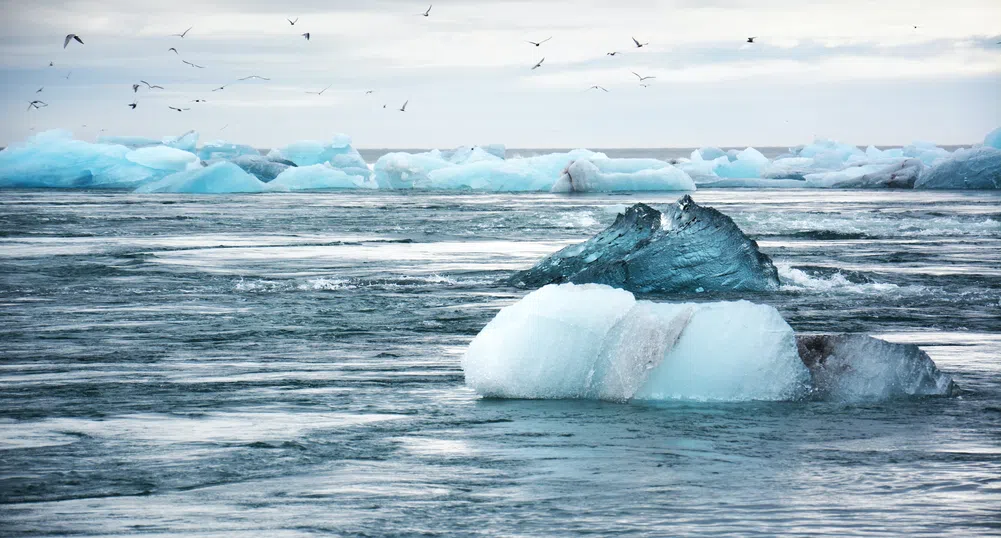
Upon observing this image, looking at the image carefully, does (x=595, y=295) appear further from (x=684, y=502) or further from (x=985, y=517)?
(x=985, y=517)

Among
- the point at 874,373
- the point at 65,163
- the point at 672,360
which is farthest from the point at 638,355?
the point at 65,163

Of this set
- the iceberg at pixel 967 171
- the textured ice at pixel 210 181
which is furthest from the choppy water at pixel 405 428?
the iceberg at pixel 967 171

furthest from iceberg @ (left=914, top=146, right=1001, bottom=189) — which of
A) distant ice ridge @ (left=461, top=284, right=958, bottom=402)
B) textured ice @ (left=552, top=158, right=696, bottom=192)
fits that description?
distant ice ridge @ (left=461, top=284, right=958, bottom=402)

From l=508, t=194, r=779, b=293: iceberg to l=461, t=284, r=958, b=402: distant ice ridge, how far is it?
19.2 feet

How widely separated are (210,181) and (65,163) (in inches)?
312

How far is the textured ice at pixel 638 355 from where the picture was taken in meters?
8.22

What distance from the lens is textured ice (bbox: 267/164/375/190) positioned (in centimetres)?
5453

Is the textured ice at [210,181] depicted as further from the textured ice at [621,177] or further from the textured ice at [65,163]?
the textured ice at [621,177]

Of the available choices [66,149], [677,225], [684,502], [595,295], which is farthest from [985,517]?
[66,149]

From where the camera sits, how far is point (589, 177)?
5038cm

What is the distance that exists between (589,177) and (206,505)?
4499cm

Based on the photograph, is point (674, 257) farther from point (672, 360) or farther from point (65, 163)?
point (65, 163)

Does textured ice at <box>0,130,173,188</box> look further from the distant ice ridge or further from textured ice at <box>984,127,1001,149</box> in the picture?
the distant ice ridge

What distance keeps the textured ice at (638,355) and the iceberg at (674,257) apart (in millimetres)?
5866
